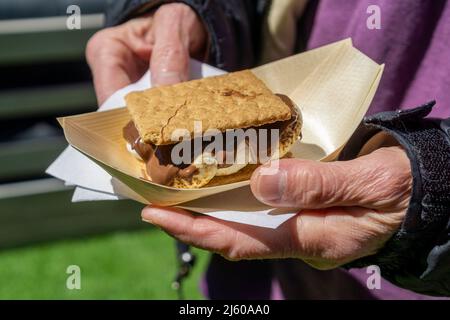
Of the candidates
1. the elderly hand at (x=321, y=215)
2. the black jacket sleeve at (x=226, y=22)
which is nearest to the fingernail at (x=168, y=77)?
the black jacket sleeve at (x=226, y=22)

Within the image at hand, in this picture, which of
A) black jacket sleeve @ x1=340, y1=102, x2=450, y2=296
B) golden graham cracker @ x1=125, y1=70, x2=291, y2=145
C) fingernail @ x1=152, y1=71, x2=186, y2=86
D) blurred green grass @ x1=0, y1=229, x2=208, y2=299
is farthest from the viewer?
blurred green grass @ x1=0, y1=229, x2=208, y2=299

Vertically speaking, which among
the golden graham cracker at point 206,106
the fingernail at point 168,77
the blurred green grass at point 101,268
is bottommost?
the blurred green grass at point 101,268

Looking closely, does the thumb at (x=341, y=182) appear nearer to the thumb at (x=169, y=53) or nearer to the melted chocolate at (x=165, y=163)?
the melted chocolate at (x=165, y=163)

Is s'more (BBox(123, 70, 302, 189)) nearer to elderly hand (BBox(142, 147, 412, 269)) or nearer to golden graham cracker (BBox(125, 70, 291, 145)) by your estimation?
golden graham cracker (BBox(125, 70, 291, 145))

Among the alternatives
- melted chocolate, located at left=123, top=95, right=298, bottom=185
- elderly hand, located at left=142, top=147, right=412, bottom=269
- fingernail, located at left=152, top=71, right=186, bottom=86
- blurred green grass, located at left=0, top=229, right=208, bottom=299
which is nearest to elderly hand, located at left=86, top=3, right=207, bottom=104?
fingernail, located at left=152, top=71, right=186, bottom=86

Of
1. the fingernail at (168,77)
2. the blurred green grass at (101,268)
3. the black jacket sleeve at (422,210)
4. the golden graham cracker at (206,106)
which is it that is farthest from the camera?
the blurred green grass at (101,268)

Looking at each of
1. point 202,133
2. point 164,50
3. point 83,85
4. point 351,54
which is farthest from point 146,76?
point 83,85

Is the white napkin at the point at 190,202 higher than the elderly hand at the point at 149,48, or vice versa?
the elderly hand at the point at 149,48
